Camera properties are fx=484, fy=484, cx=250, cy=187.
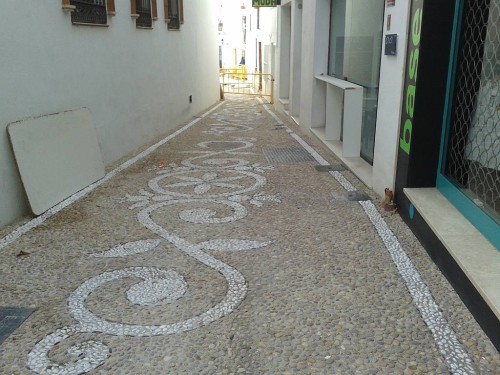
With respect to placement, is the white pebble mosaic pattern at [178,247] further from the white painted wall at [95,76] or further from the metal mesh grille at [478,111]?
the metal mesh grille at [478,111]

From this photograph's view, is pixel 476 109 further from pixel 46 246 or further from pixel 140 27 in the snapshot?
pixel 140 27

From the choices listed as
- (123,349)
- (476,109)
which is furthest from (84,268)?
(476,109)

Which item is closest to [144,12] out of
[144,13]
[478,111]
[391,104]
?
[144,13]

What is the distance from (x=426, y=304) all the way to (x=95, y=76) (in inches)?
207

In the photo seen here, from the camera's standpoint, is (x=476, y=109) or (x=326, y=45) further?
(x=326, y=45)

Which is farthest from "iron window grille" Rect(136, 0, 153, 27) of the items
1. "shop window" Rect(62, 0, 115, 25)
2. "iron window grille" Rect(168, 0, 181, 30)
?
"shop window" Rect(62, 0, 115, 25)

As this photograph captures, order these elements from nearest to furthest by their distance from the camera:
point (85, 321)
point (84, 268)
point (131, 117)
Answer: point (85, 321) → point (84, 268) → point (131, 117)

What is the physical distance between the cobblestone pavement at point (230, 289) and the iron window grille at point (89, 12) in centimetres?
229

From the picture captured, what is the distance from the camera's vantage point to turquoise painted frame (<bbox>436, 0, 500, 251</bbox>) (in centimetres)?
336

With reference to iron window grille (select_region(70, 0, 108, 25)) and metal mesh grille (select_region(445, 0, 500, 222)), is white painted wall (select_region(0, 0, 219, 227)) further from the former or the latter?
metal mesh grille (select_region(445, 0, 500, 222))

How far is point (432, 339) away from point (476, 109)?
198 centimetres

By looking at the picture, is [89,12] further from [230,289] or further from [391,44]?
[230,289]

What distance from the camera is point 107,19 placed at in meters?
6.99

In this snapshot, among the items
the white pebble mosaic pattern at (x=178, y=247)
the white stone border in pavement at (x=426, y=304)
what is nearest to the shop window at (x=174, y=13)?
the white pebble mosaic pattern at (x=178, y=247)
